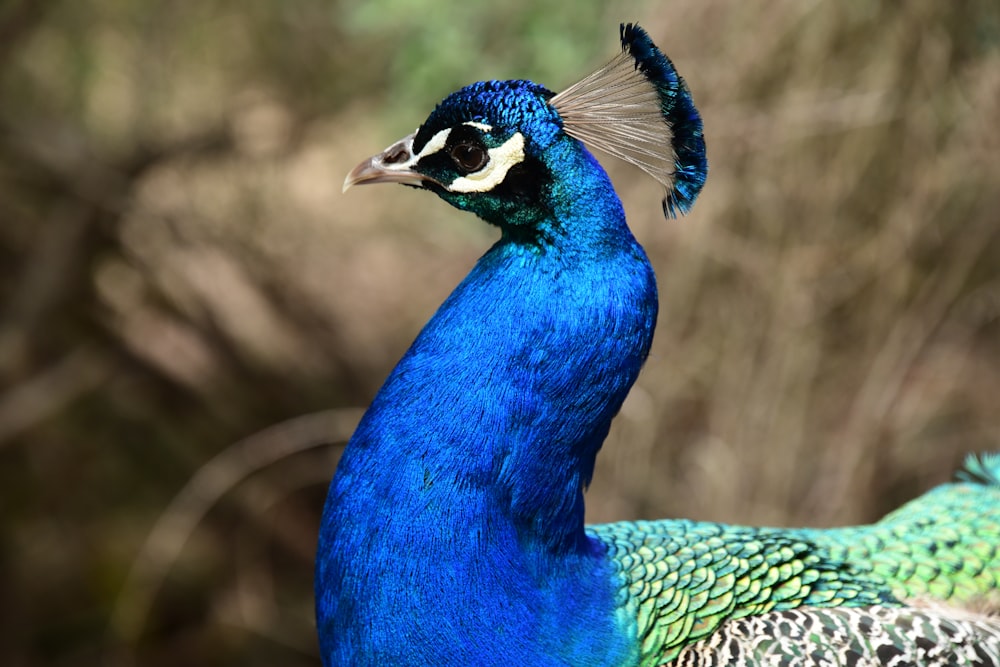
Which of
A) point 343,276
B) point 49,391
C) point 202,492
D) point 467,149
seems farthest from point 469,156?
point 49,391

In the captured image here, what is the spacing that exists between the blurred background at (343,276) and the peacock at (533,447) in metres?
1.69

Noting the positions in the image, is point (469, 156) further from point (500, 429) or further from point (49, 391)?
point (49, 391)

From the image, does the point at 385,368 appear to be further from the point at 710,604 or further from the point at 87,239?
the point at 710,604

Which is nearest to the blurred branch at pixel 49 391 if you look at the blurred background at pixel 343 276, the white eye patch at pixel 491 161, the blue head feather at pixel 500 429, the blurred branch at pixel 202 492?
the blurred background at pixel 343 276

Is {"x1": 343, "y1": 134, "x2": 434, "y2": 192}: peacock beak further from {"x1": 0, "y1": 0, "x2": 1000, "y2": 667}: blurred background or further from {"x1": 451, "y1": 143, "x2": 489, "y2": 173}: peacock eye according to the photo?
{"x1": 0, "y1": 0, "x2": 1000, "y2": 667}: blurred background

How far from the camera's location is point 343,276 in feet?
14.2

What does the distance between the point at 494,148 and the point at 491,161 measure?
0.06 feet

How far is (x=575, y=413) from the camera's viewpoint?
1.48 metres

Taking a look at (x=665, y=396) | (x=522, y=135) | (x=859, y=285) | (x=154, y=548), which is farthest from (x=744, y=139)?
(x=154, y=548)

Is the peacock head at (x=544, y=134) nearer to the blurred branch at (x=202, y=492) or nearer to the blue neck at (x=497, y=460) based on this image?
the blue neck at (x=497, y=460)

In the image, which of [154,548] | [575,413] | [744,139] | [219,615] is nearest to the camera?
[575,413]

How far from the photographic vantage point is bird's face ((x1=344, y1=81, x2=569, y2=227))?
4.86 ft

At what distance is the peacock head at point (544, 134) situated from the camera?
1.48 meters

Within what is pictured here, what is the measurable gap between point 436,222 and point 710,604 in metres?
2.87
